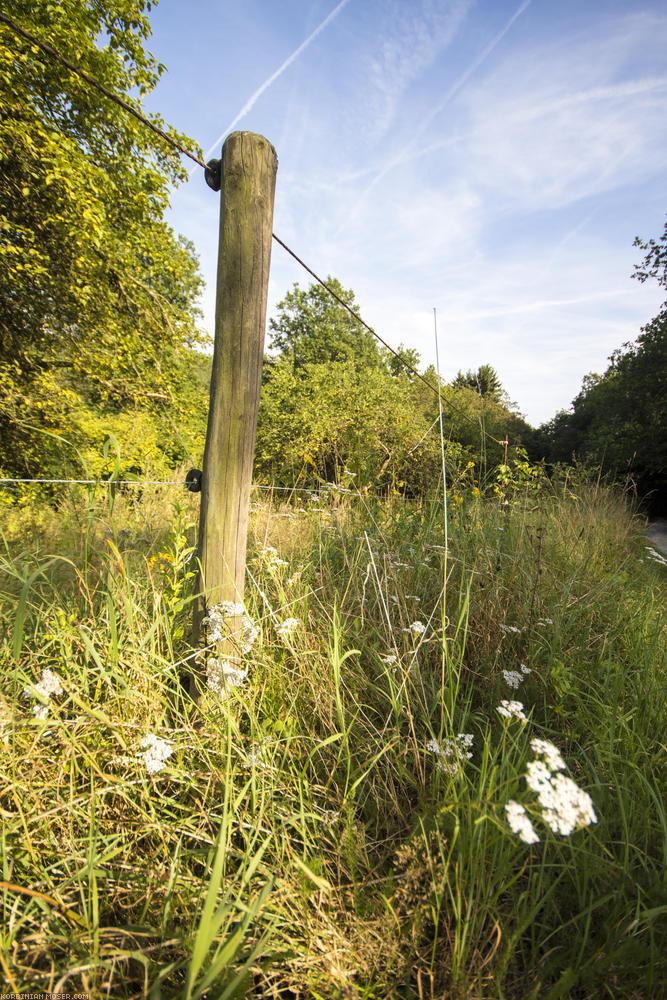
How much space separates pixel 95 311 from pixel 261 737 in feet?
23.6

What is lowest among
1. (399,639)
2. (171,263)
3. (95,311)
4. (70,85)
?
(399,639)

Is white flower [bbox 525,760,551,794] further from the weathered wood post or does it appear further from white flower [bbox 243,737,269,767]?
the weathered wood post

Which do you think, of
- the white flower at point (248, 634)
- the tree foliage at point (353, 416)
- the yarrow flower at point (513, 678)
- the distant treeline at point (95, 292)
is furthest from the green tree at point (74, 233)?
the yarrow flower at point (513, 678)

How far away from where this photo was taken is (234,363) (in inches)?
60.3

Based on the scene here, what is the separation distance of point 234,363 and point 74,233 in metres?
5.39

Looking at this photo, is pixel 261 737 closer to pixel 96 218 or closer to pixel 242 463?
pixel 242 463

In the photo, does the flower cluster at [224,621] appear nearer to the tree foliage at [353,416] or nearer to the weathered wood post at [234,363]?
the weathered wood post at [234,363]

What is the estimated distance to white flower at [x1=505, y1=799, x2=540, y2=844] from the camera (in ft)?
2.34

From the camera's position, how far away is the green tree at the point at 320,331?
2441 cm

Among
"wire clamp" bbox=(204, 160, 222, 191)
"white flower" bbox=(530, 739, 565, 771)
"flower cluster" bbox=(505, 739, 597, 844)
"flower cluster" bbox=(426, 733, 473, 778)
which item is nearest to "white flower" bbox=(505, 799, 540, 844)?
"flower cluster" bbox=(505, 739, 597, 844)

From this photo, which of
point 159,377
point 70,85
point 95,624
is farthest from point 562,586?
point 70,85

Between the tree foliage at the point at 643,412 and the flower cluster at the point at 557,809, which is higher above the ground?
the tree foliage at the point at 643,412

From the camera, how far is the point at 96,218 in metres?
5.03

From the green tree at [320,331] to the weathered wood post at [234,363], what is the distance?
76.7 feet
